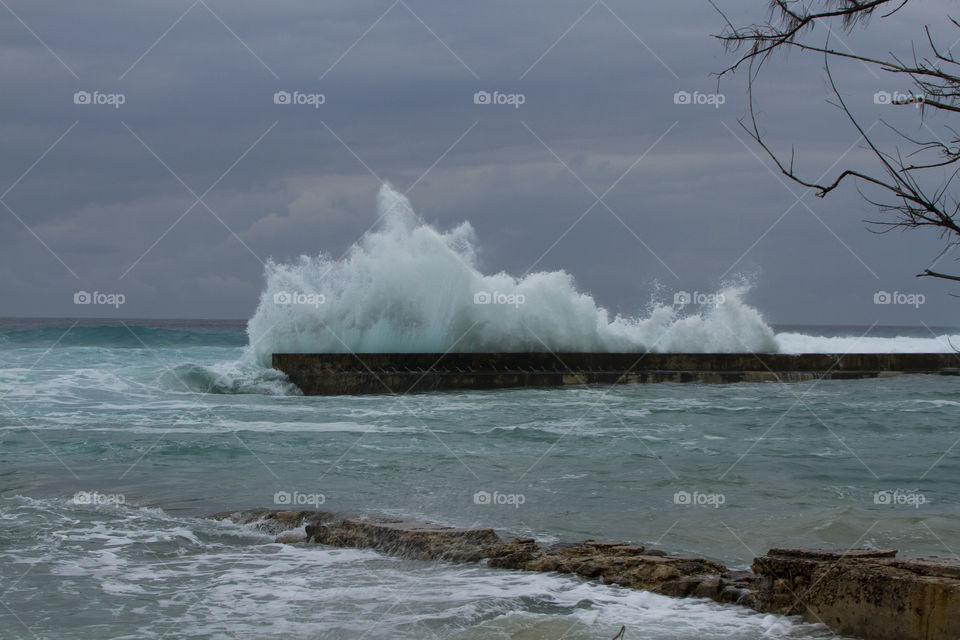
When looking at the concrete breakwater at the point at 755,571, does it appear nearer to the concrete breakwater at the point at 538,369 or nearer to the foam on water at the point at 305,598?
the foam on water at the point at 305,598

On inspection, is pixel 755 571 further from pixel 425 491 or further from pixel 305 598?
pixel 425 491

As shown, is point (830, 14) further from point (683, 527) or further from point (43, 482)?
point (43, 482)

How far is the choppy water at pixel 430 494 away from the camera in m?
5.02

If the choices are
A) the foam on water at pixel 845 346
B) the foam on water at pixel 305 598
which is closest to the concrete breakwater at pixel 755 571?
the foam on water at pixel 305 598

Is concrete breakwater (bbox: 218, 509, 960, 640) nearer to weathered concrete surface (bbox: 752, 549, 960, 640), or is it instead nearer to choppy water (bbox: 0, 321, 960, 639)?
weathered concrete surface (bbox: 752, 549, 960, 640)

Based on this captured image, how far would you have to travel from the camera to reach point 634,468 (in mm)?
10297

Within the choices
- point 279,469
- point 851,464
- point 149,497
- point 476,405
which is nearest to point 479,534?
point 149,497

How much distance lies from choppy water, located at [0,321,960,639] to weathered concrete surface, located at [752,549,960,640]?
0.62 feet

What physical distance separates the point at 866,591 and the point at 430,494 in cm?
479

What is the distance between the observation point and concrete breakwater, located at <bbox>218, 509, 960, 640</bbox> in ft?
14.3

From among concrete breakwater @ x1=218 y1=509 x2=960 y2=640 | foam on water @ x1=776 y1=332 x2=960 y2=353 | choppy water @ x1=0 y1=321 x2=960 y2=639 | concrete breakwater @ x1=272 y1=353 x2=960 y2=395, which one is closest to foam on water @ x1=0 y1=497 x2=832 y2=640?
choppy water @ x1=0 y1=321 x2=960 y2=639

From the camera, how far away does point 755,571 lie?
5277mm

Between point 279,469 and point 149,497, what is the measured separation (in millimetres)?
1819

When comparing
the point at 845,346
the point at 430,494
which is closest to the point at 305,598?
the point at 430,494
